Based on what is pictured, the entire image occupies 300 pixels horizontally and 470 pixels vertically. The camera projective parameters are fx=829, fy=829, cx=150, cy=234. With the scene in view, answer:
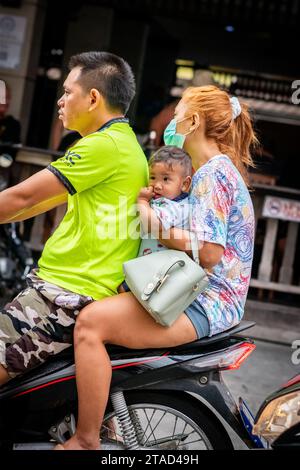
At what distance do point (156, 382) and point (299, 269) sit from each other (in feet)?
20.2

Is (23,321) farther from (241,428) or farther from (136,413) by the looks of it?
(241,428)

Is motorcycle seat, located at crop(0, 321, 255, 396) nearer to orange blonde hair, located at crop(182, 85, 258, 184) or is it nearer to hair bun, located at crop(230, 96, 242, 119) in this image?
orange blonde hair, located at crop(182, 85, 258, 184)

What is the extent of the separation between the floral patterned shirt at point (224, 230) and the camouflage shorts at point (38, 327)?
496mm

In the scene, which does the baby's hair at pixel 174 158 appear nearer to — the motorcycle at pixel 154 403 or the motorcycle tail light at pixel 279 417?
the motorcycle at pixel 154 403

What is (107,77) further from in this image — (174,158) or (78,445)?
(78,445)

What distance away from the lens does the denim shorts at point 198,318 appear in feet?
10.4

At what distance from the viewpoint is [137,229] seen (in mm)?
3252

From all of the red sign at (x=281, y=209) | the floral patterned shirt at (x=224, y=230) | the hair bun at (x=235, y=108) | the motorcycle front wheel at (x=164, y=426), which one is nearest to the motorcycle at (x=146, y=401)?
the motorcycle front wheel at (x=164, y=426)

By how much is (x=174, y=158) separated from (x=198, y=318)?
0.62 metres

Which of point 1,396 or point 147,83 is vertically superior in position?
point 147,83

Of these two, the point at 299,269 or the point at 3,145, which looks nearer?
the point at 3,145

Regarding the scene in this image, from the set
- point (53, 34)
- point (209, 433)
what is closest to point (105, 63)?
point (209, 433)

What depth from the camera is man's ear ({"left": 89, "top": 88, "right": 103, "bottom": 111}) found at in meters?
3.27

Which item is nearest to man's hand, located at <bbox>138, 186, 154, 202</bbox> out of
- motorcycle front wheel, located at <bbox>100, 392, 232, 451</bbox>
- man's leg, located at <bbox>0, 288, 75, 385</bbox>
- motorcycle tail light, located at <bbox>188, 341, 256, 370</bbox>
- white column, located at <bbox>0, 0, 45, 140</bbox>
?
man's leg, located at <bbox>0, 288, 75, 385</bbox>
